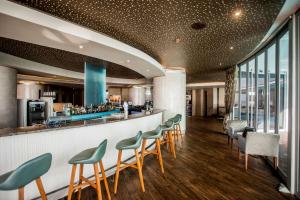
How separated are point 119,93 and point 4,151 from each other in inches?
535

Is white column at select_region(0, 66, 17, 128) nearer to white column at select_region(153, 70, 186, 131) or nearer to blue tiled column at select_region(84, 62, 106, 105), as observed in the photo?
blue tiled column at select_region(84, 62, 106, 105)

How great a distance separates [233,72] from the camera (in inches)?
256

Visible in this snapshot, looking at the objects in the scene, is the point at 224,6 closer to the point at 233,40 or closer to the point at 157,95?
the point at 233,40

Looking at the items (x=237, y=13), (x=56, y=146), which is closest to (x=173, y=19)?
(x=237, y=13)

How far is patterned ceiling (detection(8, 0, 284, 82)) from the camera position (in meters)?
2.26

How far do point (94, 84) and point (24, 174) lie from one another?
482 centimetres

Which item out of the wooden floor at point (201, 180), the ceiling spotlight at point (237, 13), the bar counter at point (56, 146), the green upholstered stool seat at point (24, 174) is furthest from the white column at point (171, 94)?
the green upholstered stool seat at point (24, 174)

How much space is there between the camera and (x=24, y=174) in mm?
1394

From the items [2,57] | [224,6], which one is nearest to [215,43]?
[224,6]

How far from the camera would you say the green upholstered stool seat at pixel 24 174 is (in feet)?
4.33

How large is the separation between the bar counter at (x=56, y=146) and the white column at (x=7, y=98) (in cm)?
349

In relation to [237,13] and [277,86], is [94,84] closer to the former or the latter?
[237,13]

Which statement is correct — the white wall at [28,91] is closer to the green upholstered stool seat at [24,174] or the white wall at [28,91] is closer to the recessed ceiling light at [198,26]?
the green upholstered stool seat at [24,174]

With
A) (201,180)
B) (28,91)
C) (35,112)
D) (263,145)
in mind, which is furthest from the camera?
(28,91)
